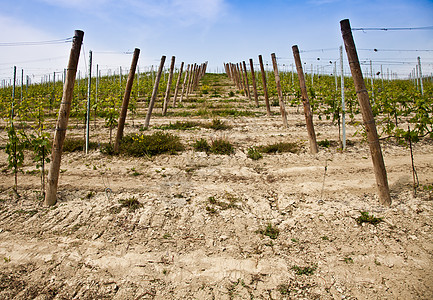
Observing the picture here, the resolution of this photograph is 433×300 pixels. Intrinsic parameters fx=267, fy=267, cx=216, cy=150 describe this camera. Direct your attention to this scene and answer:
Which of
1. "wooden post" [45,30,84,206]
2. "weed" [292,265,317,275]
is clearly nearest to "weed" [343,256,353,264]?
"weed" [292,265,317,275]

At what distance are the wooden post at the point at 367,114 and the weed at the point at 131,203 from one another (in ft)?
11.9

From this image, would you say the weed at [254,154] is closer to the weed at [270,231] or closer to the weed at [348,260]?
the weed at [270,231]

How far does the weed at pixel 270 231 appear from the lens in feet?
11.4

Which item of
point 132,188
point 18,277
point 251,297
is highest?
point 132,188

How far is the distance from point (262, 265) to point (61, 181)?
409cm

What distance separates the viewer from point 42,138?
4336 mm

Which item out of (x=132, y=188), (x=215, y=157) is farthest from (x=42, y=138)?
(x=215, y=157)

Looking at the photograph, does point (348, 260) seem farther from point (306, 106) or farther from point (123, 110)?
point (123, 110)

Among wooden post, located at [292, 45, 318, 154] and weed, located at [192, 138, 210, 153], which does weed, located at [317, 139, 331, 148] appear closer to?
wooden post, located at [292, 45, 318, 154]

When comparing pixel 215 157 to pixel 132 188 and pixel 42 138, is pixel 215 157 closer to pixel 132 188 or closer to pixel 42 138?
pixel 132 188

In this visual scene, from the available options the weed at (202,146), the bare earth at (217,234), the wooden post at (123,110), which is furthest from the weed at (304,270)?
the wooden post at (123,110)

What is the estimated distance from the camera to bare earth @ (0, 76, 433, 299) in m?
2.69

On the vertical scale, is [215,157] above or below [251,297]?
above

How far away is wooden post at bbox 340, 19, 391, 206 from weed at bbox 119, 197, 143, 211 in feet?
11.9
